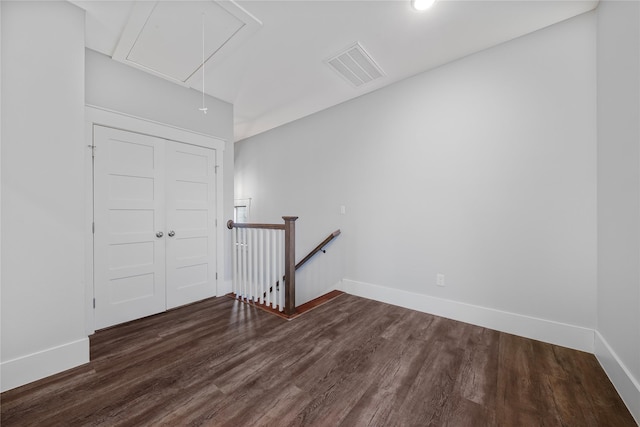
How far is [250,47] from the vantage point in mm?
2367

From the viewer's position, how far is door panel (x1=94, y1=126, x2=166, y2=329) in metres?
2.40

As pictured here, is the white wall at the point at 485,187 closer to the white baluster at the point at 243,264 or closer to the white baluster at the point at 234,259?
the white baluster at the point at 243,264

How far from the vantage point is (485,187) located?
238 centimetres

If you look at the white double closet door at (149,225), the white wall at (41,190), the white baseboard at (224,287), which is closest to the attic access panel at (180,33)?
the white wall at (41,190)

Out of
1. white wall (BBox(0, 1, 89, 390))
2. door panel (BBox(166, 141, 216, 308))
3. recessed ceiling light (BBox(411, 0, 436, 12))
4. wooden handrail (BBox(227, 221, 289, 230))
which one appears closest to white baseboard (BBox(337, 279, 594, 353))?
wooden handrail (BBox(227, 221, 289, 230))

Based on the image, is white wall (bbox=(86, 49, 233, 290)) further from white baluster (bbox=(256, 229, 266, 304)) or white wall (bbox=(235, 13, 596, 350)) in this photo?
white wall (bbox=(235, 13, 596, 350))

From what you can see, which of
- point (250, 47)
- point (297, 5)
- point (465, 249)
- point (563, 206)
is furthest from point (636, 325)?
point (250, 47)

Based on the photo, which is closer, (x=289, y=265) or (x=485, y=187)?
(x=485, y=187)

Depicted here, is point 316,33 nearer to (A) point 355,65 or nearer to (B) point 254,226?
(A) point 355,65

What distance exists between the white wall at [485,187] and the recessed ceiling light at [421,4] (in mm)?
927

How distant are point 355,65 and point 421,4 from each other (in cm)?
90

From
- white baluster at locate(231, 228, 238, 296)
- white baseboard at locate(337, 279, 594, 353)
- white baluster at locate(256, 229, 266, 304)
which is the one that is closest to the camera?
white baseboard at locate(337, 279, 594, 353)

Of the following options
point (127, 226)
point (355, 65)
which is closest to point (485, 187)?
point (355, 65)

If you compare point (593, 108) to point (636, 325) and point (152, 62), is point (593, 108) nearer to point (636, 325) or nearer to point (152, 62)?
point (636, 325)
